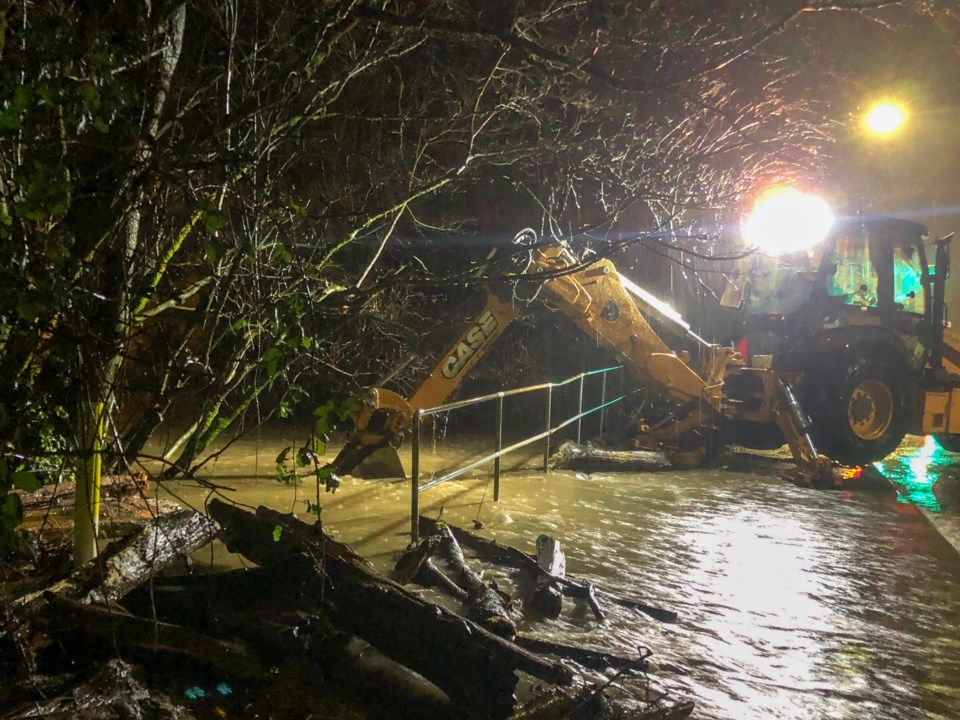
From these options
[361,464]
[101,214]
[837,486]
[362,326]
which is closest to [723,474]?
[837,486]

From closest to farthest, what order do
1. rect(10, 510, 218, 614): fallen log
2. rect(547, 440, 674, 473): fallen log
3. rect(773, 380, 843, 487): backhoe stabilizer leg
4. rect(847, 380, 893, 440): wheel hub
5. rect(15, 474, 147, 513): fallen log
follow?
rect(10, 510, 218, 614): fallen log < rect(15, 474, 147, 513): fallen log < rect(773, 380, 843, 487): backhoe stabilizer leg < rect(547, 440, 674, 473): fallen log < rect(847, 380, 893, 440): wheel hub

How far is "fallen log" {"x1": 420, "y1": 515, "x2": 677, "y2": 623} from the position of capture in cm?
448

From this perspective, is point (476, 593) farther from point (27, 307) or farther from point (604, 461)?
point (604, 461)

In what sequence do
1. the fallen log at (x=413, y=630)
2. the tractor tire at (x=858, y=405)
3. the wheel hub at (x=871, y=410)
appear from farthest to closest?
the wheel hub at (x=871, y=410) < the tractor tire at (x=858, y=405) < the fallen log at (x=413, y=630)

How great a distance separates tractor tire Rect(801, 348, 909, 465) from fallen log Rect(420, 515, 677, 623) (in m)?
5.74

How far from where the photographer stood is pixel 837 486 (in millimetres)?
8414

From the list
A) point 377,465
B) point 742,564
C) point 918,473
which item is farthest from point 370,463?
point 918,473

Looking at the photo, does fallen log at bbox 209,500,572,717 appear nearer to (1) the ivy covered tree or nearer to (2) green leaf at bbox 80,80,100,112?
(1) the ivy covered tree

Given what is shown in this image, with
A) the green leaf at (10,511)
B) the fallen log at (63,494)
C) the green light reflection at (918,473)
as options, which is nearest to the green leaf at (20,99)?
the green leaf at (10,511)

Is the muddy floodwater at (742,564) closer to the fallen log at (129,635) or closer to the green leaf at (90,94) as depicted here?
the fallen log at (129,635)

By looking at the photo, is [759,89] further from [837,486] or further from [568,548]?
[568,548]

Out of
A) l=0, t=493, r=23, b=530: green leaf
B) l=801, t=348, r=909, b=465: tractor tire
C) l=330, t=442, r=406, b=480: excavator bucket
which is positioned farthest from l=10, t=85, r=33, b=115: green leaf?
l=801, t=348, r=909, b=465: tractor tire

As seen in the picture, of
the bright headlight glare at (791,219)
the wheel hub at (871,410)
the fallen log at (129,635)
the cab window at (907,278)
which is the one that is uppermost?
the bright headlight glare at (791,219)

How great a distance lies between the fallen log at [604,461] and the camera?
877 cm
